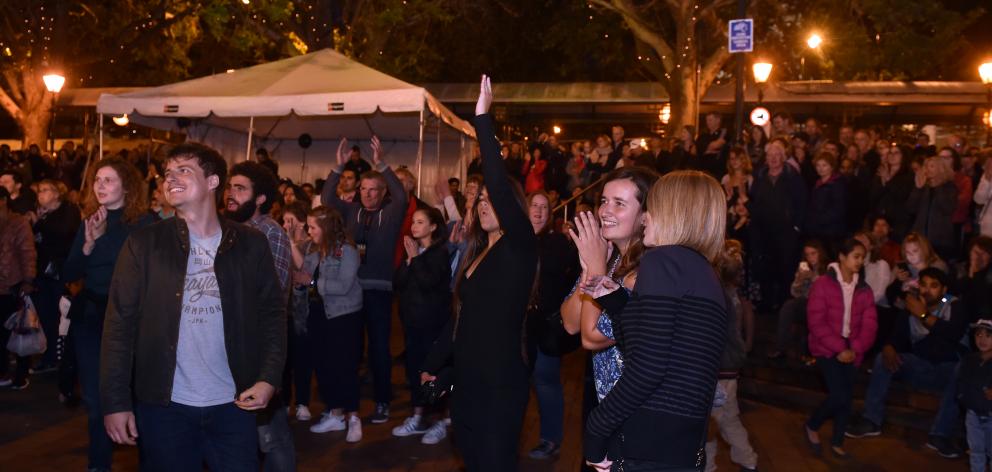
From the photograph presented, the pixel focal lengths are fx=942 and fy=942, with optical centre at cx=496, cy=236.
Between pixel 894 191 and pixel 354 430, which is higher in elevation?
pixel 894 191

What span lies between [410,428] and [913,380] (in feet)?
15.4

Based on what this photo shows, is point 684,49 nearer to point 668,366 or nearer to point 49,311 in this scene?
point 49,311

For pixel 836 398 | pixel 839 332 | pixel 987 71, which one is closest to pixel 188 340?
pixel 836 398

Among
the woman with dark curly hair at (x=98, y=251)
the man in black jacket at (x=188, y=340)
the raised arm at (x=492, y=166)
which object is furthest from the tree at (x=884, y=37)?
the man in black jacket at (x=188, y=340)

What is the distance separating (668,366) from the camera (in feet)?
10.00

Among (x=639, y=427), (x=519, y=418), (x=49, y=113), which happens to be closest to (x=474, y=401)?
(x=519, y=418)

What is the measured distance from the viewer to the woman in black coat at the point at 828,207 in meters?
11.3

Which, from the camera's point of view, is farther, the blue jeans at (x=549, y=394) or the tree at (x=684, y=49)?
the tree at (x=684, y=49)

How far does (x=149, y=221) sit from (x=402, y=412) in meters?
3.31

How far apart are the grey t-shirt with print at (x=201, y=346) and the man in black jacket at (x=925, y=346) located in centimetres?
626

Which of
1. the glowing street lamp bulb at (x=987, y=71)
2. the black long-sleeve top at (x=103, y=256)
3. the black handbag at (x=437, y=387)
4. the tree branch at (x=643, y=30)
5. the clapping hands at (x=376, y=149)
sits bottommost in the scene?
the black handbag at (x=437, y=387)

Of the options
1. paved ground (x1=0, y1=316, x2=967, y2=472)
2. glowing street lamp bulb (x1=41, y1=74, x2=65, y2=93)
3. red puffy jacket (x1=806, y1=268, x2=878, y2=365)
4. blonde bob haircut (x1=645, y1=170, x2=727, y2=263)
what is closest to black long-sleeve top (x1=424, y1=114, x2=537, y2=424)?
blonde bob haircut (x1=645, y1=170, x2=727, y2=263)

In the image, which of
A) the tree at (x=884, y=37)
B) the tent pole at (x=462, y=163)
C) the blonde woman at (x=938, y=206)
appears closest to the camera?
the blonde woman at (x=938, y=206)

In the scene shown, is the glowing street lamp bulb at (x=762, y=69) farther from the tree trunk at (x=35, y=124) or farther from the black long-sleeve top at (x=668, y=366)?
the tree trunk at (x=35, y=124)
